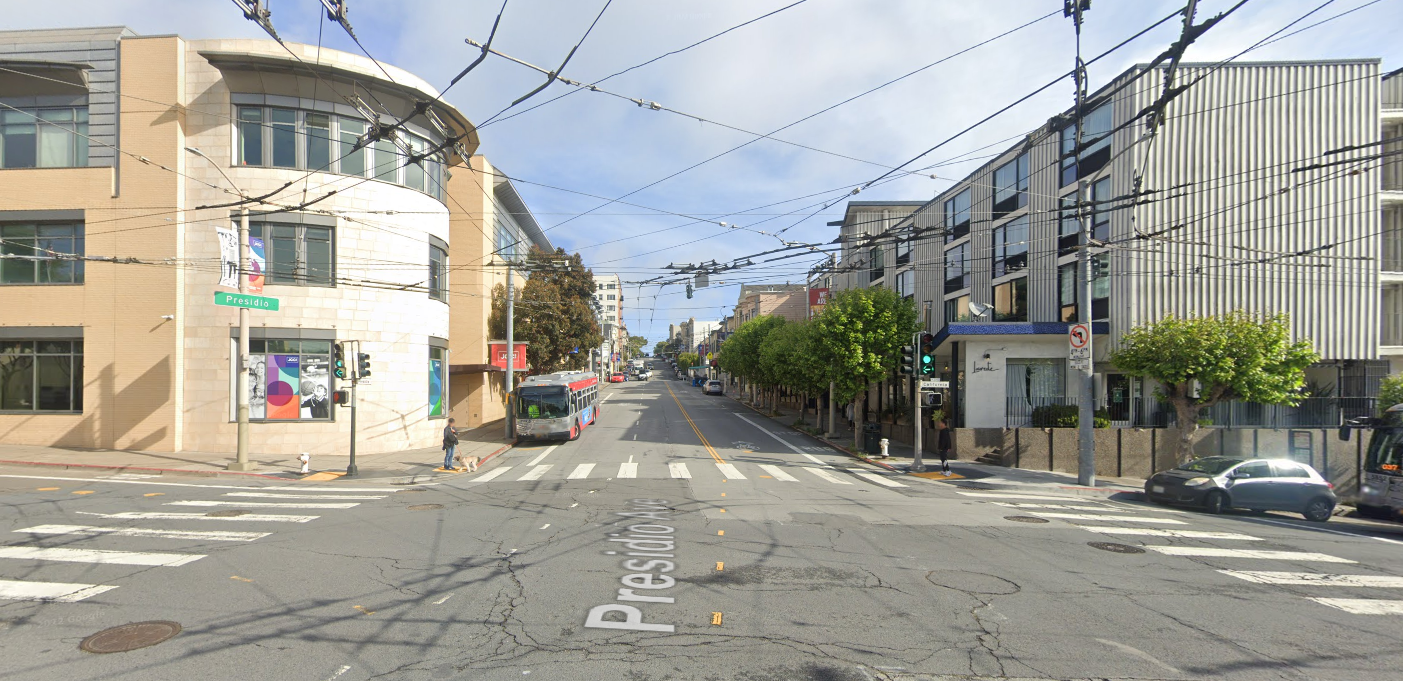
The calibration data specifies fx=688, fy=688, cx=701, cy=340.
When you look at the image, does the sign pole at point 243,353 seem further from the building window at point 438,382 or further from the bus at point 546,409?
the bus at point 546,409

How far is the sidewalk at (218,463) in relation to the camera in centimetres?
1909

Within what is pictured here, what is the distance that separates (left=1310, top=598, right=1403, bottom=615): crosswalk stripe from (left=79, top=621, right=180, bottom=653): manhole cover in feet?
40.3

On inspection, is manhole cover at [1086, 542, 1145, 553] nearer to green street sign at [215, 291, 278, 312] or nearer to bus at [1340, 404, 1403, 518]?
bus at [1340, 404, 1403, 518]

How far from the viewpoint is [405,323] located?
82.2 ft

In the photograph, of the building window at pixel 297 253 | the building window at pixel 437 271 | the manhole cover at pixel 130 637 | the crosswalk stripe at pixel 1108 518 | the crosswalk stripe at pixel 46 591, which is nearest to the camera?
the manhole cover at pixel 130 637

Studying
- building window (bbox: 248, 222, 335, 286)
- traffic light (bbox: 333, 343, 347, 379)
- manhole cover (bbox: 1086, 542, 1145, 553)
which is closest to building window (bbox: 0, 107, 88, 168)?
building window (bbox: 248, 222, 335, 286)

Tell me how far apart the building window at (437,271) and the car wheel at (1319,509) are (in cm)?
2631

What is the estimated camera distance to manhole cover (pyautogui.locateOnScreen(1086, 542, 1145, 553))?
10.5m

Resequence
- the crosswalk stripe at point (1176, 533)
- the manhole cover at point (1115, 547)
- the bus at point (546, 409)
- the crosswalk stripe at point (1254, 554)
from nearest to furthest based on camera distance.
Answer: the crosswalk stripe at point (1254, 554) → the manhole cover at point (1115, 547) → the crosswalk stripe at point (1176, 533) → the bus at point (546, 409)

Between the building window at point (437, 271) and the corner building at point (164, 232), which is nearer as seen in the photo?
the corner building at point (164, 232)

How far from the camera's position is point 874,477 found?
20.5m

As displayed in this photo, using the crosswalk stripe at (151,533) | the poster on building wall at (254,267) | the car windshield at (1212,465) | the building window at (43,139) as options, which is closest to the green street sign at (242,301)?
the poster on building wall at (254,267)

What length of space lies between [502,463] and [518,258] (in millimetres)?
21515

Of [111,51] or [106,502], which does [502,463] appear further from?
[111,51]
